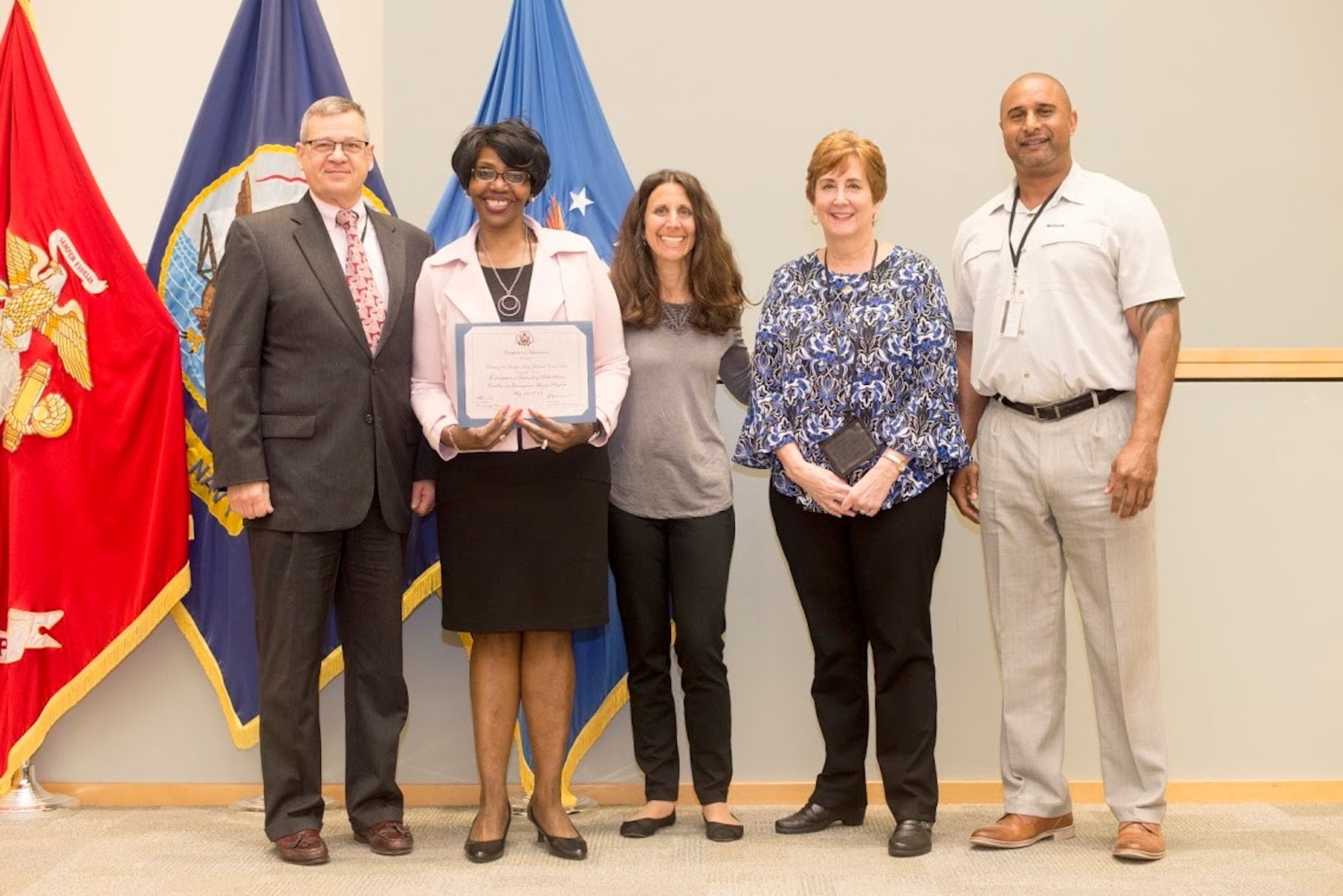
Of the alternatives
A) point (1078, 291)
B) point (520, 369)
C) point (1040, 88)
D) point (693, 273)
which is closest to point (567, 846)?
point (520, 369)

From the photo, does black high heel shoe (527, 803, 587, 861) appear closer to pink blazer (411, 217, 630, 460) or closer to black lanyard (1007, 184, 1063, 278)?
pink blazer (411, 217, 630, 460)

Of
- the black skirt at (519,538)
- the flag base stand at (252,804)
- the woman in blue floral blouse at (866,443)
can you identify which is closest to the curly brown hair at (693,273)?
the woman in blue floral blouse at (866,443)

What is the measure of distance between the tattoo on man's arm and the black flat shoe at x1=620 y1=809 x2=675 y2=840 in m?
1.64

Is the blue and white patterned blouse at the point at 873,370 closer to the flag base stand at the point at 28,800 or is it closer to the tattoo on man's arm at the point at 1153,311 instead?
the tattoo on man's arm at the point at 1153,311

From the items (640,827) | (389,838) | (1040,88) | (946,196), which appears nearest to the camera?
(1040,88)

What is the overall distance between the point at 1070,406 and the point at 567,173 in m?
1.49

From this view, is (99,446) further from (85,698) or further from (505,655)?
(505,655)

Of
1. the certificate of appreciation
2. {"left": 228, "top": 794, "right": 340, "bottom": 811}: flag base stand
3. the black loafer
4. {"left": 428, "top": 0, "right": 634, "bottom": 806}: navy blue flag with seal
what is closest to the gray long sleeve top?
the certificate of appreciation

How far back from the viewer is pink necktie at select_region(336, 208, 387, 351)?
2.90 metres

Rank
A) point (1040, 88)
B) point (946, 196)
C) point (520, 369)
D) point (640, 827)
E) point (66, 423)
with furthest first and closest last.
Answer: point (946, 196) → point (66, 423) → point (640, 827) → point (1040, 88) → point (520, 369)

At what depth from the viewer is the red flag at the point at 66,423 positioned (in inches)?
130

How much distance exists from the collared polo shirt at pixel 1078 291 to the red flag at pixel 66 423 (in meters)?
2.16

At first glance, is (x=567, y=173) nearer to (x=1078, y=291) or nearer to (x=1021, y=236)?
(x=1021, y=236)

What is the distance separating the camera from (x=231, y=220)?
337 cm
